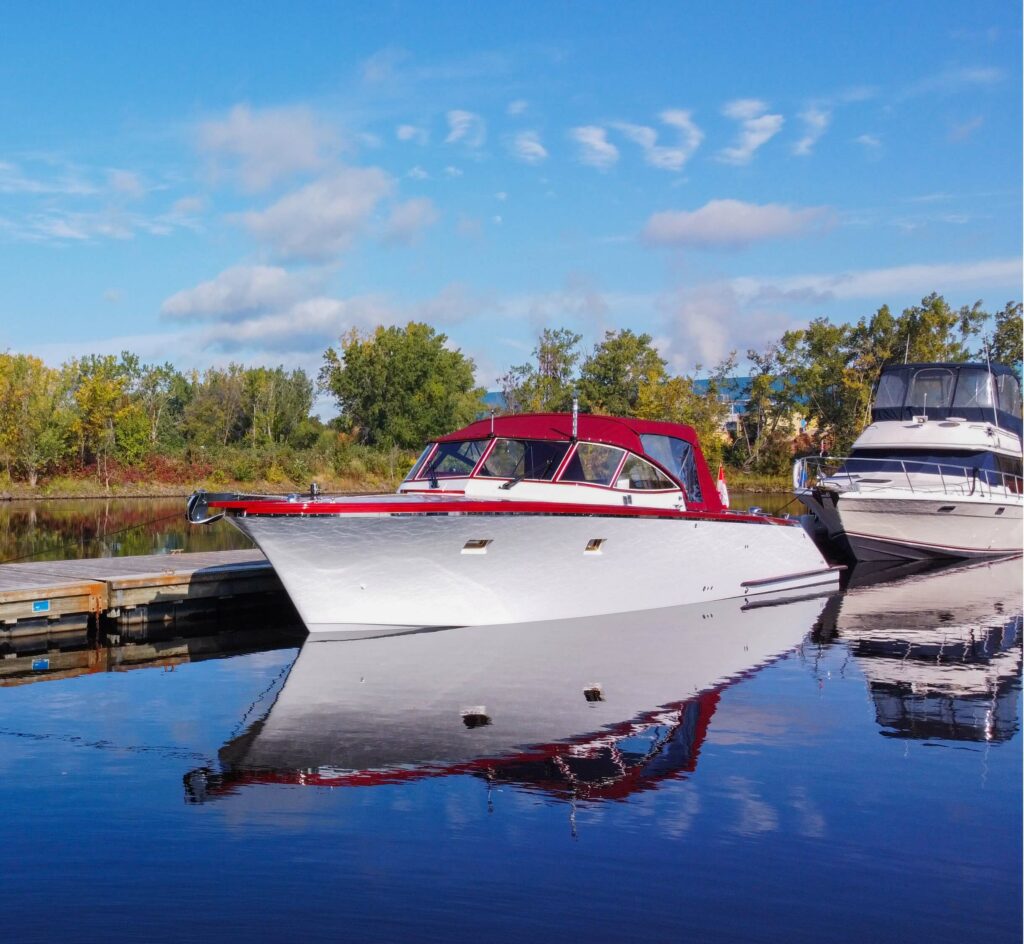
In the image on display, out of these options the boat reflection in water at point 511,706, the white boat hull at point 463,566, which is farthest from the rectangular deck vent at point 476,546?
the boat reflection in water at point 511,706

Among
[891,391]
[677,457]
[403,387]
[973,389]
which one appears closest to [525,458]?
[677,457]

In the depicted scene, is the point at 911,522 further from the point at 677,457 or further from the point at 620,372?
the point at 620,372

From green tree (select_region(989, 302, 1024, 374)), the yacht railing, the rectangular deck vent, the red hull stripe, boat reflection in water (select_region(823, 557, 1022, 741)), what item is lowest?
boat reflection in water (select_region(823, 557, 1022, 741))

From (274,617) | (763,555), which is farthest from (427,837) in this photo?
(763,555)

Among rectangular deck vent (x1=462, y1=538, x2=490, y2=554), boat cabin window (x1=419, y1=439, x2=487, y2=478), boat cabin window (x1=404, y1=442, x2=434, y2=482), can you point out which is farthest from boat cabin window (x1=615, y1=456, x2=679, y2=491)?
boat cabin window (x1=404, y1=442, x2=434, y2=482)

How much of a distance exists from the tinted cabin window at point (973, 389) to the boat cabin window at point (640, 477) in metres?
15.9

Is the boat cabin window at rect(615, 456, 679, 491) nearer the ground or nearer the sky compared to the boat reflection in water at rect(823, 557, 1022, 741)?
nearer the sky

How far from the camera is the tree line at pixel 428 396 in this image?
59469mm

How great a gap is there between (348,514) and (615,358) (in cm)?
5613

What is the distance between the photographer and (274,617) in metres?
17.7

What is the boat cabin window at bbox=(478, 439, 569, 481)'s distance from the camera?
15.6m

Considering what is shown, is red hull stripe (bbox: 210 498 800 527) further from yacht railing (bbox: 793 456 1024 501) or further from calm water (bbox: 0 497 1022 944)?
yacht railing (bbox: 793 456 1024 501)

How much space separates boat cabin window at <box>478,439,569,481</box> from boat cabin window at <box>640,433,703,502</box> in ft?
5.71

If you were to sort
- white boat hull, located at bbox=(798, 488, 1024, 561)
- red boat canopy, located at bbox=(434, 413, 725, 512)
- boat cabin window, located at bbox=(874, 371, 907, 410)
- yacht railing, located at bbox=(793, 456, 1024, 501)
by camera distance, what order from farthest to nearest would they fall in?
boat cabin window, located at bbox=(874, 371, 907, 410)
yacht railing, located at bbox=(793, 456, 1024, 501)
white boat hull, located at bbox=(798, 488, 1024, 561)
red boat canopy, located at bbox=(434, 413, 725, 512)
